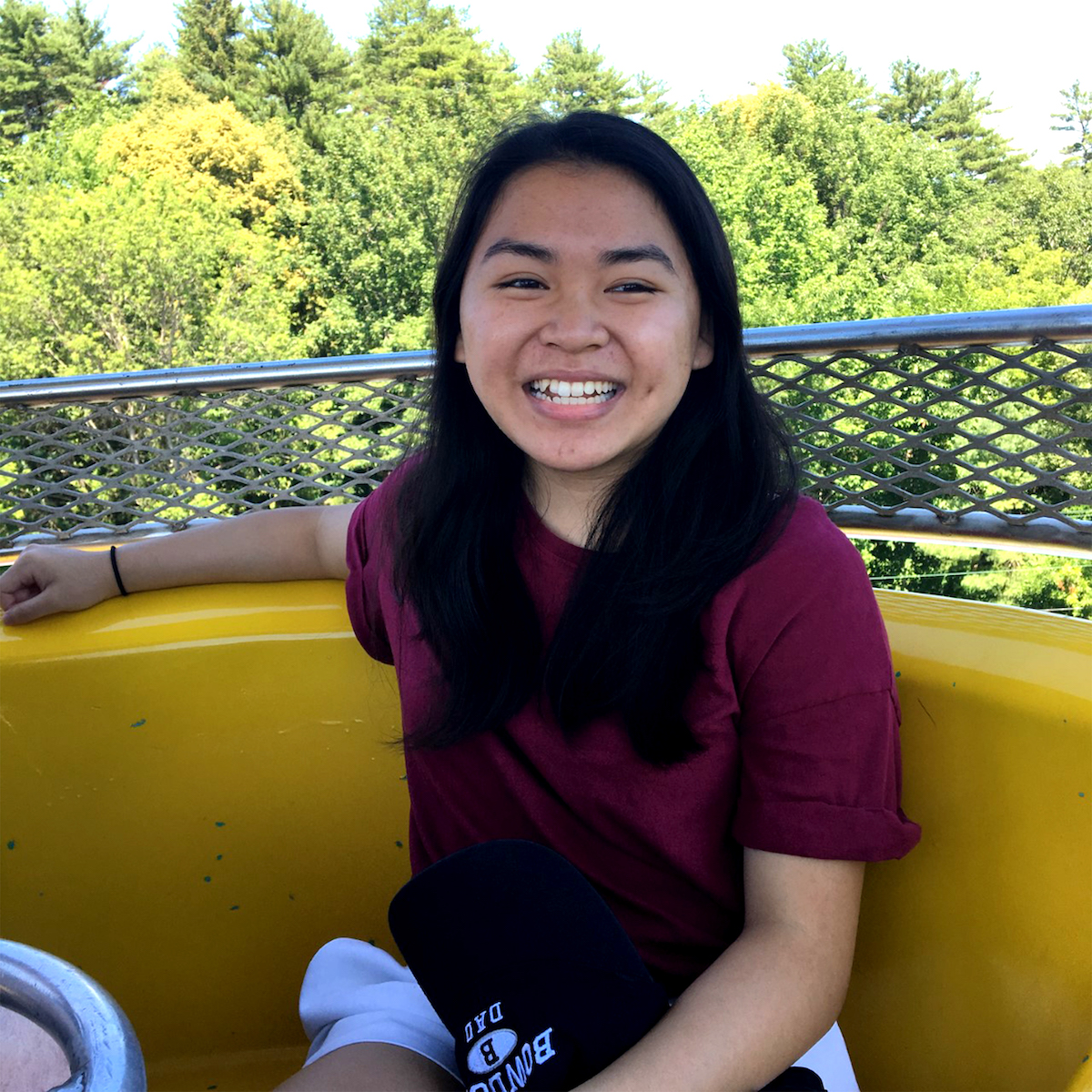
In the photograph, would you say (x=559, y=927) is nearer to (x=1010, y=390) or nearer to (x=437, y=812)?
(x=437, y=812)

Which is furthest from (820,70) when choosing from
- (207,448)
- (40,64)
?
(207,448)

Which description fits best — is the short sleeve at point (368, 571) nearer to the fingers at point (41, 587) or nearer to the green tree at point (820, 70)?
the fingers at point (41, 587)

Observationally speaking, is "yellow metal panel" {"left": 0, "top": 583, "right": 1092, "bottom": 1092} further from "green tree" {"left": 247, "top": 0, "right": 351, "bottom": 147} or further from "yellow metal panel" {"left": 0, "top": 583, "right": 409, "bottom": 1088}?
"green tree" {"left": 247, "top": 0, "right": 351, "bottom": 147}

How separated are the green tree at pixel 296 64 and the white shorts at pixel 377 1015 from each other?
27697 mm

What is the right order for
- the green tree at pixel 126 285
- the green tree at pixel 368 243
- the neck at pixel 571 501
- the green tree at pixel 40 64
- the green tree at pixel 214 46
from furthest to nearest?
the green tree at pixel 214 46
the green tree at pixel 40 64
the green tree at pixel 368 243
the green tree at pixel 126 285
the neck at pixel 571 501

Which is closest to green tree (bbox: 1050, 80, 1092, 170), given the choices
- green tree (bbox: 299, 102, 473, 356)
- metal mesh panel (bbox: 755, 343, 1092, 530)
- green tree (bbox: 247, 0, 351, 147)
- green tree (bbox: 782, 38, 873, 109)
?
green tree (bbox: 782, 38, 873, 109)

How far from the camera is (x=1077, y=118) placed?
2936 cm

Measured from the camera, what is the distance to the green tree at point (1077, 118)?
29031 millimetres

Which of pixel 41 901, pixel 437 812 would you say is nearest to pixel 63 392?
pixel 41 901

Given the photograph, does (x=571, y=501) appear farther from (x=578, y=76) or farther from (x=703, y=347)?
(x=578, y=76)

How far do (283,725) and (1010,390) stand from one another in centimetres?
104

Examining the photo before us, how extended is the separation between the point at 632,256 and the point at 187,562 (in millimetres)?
598

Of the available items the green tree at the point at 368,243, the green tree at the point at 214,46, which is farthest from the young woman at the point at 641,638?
the green tree at the point at 214,46

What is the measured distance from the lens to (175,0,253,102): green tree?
27.3 meters
